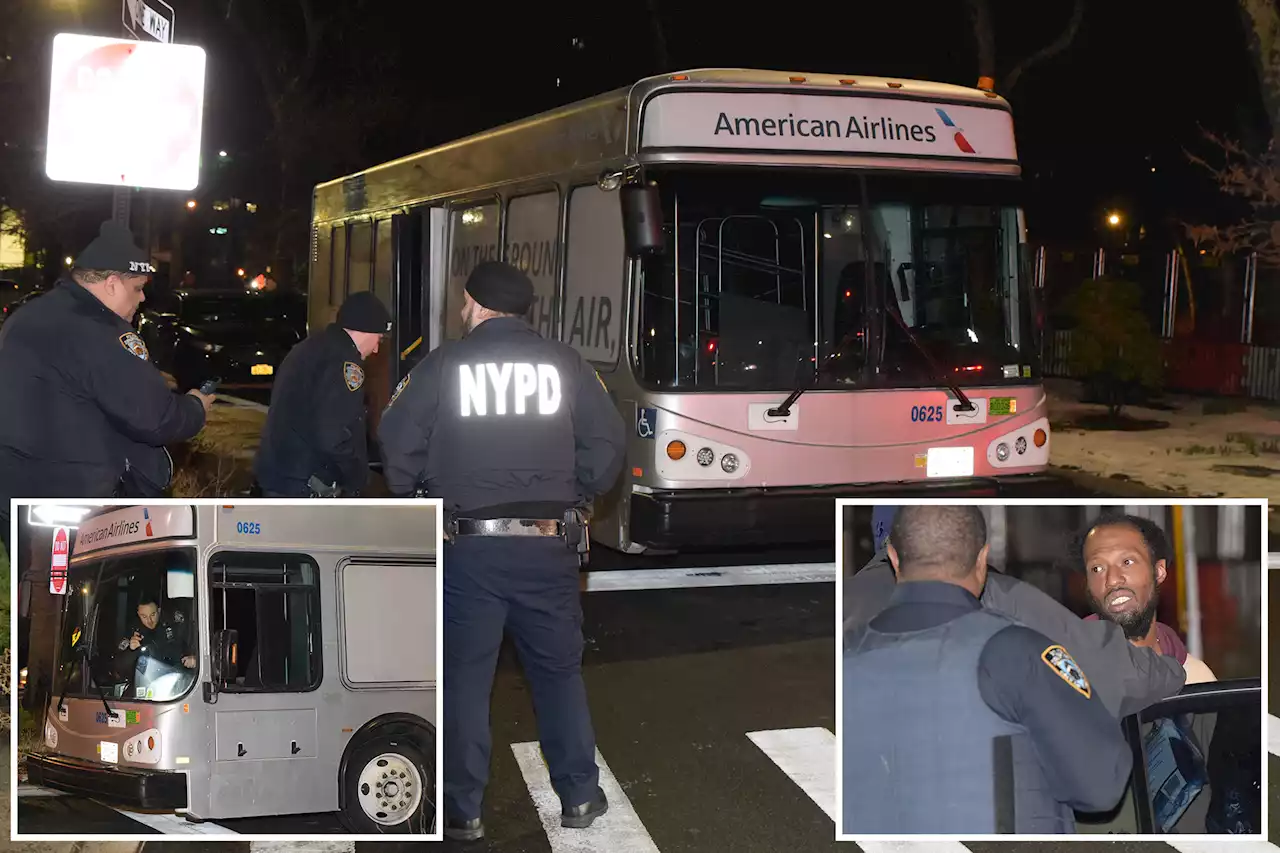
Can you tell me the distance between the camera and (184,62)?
725 centimetres

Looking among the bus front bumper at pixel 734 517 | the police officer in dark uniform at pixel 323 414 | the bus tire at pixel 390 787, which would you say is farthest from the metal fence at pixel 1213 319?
the bus tire at pixel 390 787

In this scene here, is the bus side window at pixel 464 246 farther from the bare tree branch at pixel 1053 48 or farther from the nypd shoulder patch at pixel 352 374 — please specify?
the bare tree branch at pixel 1053 48

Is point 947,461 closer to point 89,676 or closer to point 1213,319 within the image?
point 89,676

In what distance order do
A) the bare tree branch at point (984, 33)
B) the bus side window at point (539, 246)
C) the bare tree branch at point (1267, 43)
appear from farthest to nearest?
the bare tree branch at point (984, 33)
the bare tree branch at point (1267, 43)
the bus side window at point (539, 246)

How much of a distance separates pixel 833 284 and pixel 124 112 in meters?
4.06

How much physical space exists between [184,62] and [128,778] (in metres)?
4.12

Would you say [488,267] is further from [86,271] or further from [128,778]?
[128,778]

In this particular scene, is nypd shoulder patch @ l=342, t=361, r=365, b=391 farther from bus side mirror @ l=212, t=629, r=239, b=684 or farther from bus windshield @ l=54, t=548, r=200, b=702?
bus side mirror @ l=212, t=629, r=239, b=684

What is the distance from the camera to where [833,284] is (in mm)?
8867

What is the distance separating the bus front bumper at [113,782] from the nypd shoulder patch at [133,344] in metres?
1.67

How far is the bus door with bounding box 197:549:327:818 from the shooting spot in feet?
14.0

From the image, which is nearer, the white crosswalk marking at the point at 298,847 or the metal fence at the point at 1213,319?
the white crosswalk marking at the point at 298,847

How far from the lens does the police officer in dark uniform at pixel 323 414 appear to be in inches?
268

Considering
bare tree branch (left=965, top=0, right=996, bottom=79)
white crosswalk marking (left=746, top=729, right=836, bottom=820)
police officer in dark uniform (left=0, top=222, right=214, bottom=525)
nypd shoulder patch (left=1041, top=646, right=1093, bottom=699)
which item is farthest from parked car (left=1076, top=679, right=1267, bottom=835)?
A: bare tree branch (left=965, top=0, right=996, bottom=79)
